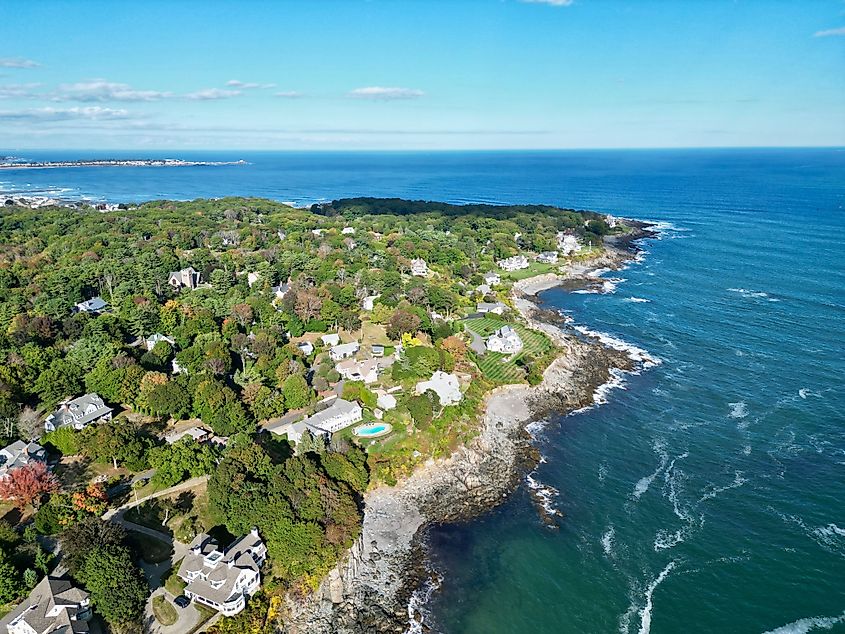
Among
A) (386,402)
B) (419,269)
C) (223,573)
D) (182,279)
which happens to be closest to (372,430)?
(386,402)

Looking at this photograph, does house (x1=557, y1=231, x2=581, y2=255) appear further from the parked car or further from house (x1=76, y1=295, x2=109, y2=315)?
the parked car

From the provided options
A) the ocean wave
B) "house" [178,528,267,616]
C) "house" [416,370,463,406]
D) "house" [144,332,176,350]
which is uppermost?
"house" [144,332,176,350]

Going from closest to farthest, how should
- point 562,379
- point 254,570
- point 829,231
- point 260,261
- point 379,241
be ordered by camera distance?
point 254,570
point 562,379
point 260,261
point 379,241
point 829,231

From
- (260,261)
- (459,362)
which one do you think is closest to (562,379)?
(459,362)

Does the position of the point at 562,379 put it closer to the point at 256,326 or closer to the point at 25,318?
the point at 256,326

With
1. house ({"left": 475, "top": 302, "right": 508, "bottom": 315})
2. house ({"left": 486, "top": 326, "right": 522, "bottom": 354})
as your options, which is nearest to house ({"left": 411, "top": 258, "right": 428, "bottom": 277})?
house ({"left": 475, "top": 302, "right": 508, "bottom": 315})

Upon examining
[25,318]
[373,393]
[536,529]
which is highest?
[25,318]

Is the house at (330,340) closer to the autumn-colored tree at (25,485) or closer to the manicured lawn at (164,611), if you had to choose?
the autumn-colored tree at (25,485)
